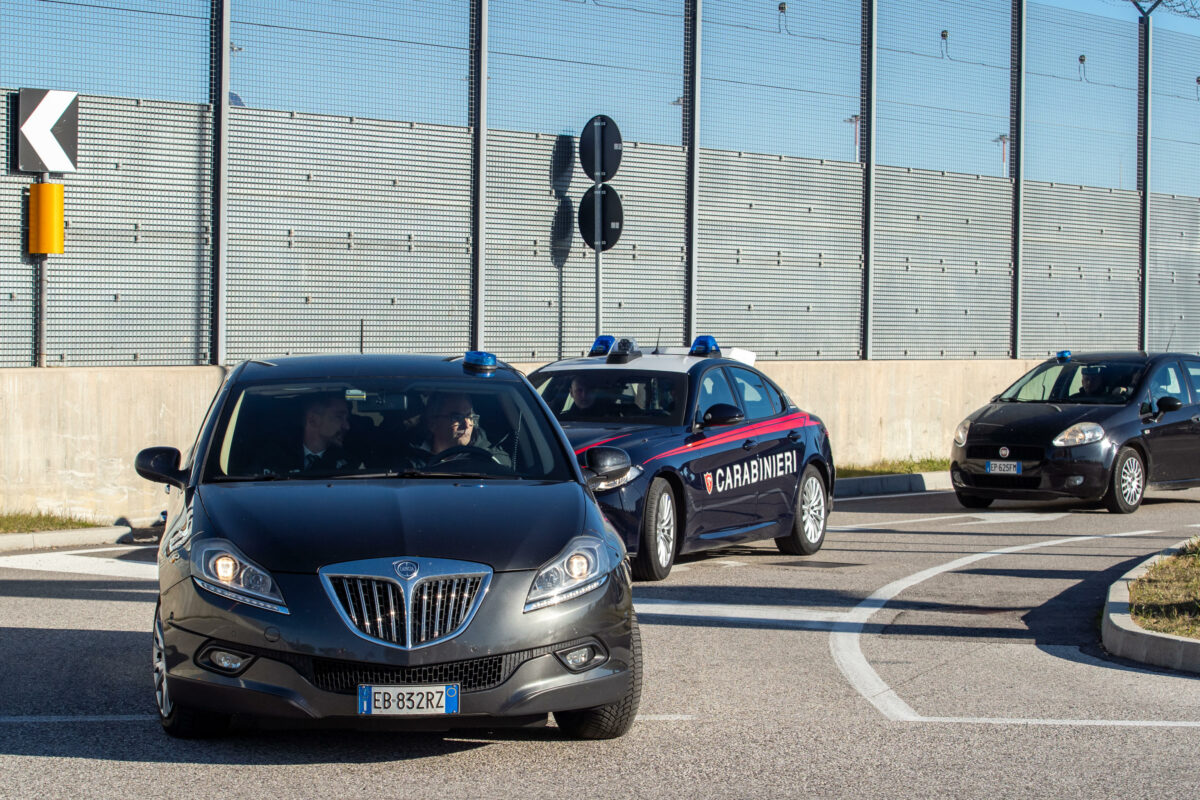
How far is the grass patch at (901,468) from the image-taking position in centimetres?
2045

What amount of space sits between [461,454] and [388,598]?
142cm

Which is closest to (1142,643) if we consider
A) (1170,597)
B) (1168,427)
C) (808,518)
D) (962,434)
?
(1170,597)

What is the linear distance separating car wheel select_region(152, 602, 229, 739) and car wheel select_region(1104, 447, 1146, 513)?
12.2 metres

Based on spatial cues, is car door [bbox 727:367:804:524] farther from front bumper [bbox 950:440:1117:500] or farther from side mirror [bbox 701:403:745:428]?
front bumper [bbox 950:440:1117:500]

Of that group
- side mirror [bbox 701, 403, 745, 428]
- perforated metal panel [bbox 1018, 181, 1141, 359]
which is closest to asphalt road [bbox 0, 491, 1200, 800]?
side mirror [bbox 701, 403, 745, 428]

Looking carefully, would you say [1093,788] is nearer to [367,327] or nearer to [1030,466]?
[1030,466]

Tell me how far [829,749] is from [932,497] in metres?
13.0

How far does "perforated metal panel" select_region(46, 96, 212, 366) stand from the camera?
16.5 m

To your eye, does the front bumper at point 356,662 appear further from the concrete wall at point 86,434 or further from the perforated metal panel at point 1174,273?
the perforated metal panel at point 1174,273

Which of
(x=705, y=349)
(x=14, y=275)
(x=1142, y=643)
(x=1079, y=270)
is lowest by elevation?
(x=1142, y=643)

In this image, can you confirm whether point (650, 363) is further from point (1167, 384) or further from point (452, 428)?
point (1167, 384)

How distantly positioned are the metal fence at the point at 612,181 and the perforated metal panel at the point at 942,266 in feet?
0.16

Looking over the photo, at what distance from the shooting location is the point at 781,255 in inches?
894

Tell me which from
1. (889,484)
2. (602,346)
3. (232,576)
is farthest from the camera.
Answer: (889,484)
